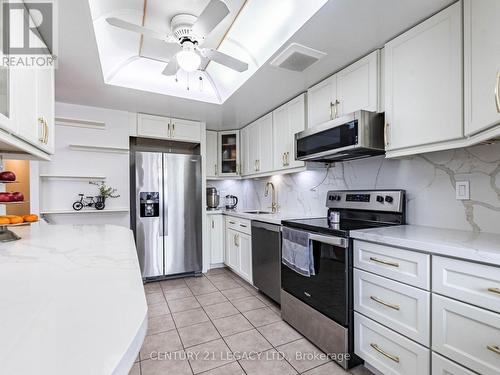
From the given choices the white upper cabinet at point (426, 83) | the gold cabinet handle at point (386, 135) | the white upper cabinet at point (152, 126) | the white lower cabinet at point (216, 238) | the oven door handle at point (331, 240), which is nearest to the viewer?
the white upper cabinet at point (426, 83)

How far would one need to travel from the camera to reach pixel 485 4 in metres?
1.22

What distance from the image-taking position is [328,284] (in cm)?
180

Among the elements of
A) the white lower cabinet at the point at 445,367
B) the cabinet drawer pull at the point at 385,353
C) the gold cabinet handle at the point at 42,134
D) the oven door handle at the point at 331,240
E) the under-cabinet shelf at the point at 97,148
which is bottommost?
the cabinet drawer pull at the point at 385,353

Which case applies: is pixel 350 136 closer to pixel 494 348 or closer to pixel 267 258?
pixel 494 348

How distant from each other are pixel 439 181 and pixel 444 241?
2.11 ft

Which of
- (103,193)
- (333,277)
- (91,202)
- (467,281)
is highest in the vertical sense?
(103,193)

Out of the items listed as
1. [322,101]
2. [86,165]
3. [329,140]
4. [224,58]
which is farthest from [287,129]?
[86,165]

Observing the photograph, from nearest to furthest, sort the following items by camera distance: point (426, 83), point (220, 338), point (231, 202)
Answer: point (426, 83)
point (220, 338)
point (231, 202)

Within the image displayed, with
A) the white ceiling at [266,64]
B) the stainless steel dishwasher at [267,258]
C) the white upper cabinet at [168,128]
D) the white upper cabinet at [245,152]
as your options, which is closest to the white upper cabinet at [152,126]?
the white upper cabinet at [168,128]

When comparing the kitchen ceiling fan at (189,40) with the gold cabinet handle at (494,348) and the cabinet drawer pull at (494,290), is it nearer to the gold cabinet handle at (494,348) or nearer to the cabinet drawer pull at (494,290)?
the cabinet drawer pull at (494,290)

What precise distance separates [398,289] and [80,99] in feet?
11.3

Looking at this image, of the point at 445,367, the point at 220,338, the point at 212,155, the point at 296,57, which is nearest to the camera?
the point at 445,367

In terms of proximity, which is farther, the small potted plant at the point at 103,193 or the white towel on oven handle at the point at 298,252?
the small potted plant at the point at 103,193

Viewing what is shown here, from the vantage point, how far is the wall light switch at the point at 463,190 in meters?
1.61
